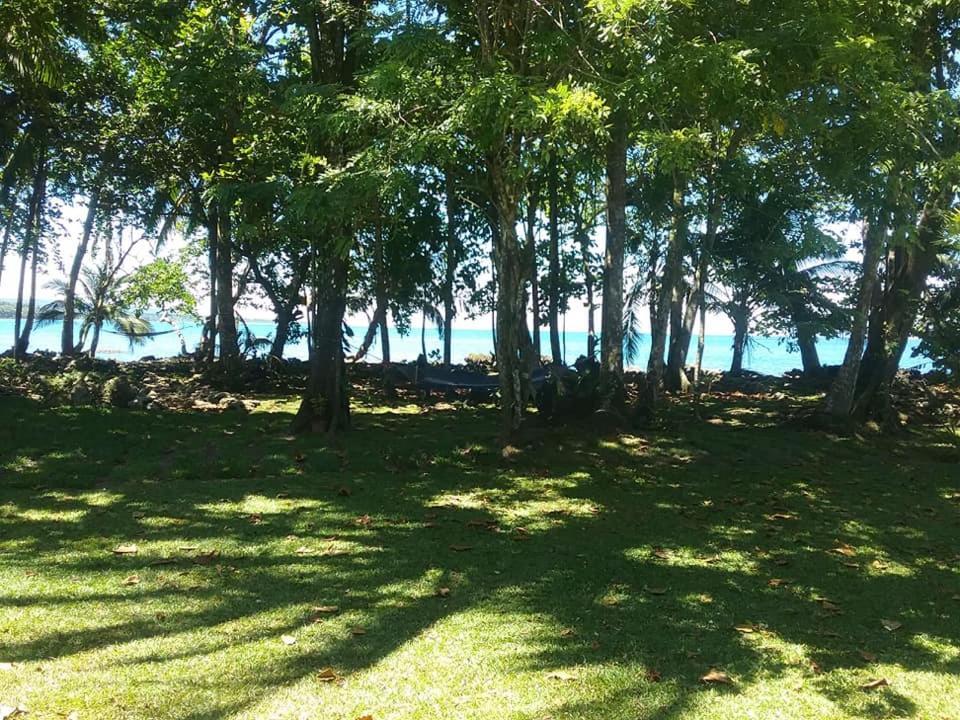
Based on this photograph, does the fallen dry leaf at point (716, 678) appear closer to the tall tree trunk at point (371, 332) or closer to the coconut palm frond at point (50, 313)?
the tall tree trunk at point (371, 332)

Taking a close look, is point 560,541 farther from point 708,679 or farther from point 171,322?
Answer: point 171,322

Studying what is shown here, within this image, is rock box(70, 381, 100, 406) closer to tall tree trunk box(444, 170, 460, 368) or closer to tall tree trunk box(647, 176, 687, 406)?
tall tree trunk box(444, 170, 460, 368)

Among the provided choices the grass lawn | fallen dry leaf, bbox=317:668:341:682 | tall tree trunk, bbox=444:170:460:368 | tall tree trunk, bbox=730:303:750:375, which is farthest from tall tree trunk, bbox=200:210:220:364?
fallen dry leaf, bbox=317:668:341:682

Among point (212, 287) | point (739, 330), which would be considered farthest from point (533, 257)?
point (212, 287)

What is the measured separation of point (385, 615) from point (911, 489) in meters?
7.53

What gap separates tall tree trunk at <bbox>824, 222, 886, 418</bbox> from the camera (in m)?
12.5

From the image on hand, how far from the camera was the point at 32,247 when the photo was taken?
885 inches

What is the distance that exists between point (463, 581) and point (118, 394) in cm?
1007

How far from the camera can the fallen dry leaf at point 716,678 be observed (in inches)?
150

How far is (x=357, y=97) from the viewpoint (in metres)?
8.14

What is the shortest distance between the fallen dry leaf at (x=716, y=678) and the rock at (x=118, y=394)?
11782 millimetres

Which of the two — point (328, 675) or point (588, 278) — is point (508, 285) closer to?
point (328, 675)

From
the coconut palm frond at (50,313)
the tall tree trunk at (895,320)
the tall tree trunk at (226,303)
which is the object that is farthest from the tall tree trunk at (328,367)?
the coconut palm frond at (50,313)

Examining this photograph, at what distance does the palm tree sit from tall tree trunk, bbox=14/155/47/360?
385cm
